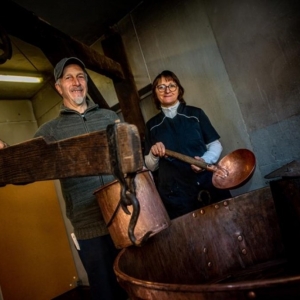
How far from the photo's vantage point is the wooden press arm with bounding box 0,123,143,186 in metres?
0.83

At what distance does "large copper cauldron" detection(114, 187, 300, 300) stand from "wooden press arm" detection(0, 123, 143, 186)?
2.46ft

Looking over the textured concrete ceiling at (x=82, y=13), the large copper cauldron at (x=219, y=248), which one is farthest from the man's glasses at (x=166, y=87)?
the textured concrete ceiling at (x=82, y=13)

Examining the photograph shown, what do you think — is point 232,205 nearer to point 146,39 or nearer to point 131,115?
point 131,115

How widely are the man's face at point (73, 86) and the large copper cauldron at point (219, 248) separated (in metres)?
1.41

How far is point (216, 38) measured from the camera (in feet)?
10.1

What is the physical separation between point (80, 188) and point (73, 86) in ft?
3.11

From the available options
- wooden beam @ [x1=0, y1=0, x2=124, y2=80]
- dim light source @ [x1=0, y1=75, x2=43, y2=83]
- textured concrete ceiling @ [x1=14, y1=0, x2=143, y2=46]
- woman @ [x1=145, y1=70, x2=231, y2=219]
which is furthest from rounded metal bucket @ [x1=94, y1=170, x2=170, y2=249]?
dim light source @ [x1=0, y1=75, x2=43, y2=83]

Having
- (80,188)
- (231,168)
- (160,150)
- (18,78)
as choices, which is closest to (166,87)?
(160,150)

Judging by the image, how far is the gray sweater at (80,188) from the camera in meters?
2.05

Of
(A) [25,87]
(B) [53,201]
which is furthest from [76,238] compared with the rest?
(A) [25,87]

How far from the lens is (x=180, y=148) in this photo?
2561mm

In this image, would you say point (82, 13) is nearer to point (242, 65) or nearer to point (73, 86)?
point (73, 86)

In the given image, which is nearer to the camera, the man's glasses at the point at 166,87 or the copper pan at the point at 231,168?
the copper pan at the point at 231,168

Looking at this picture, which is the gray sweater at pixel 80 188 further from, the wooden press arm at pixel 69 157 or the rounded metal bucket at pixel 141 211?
the wooden press arm at pixel 69 157
